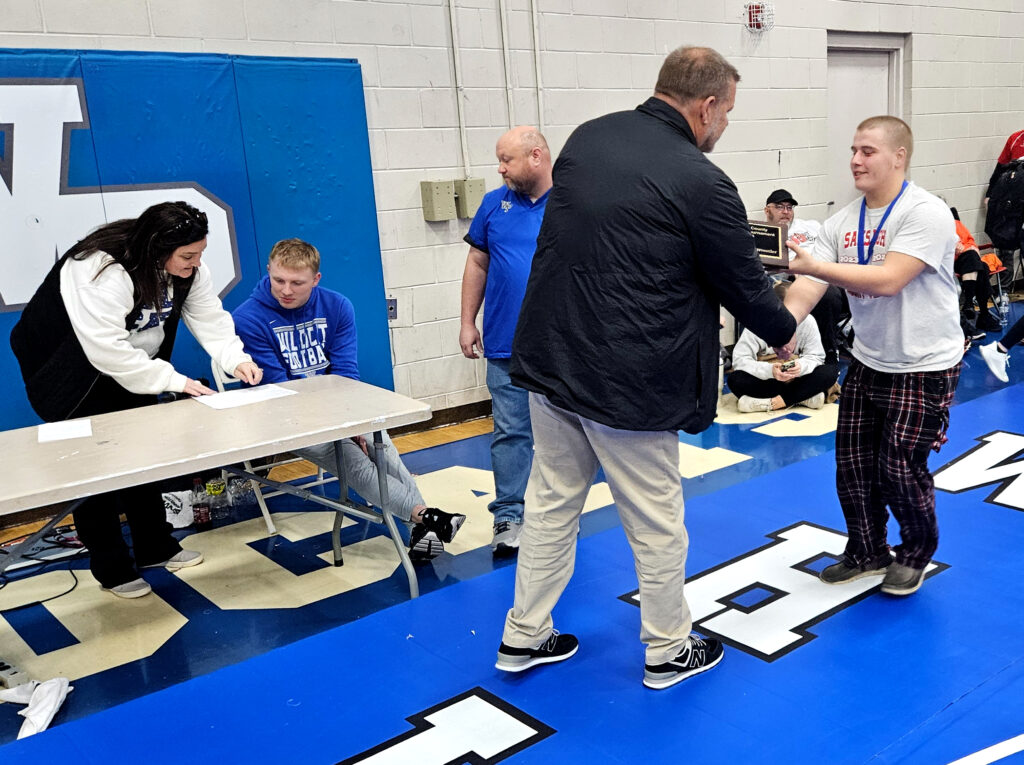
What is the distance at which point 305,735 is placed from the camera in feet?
7.27

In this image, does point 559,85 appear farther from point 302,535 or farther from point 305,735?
point 305,735

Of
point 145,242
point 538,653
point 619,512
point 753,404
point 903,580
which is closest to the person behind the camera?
point 619,512

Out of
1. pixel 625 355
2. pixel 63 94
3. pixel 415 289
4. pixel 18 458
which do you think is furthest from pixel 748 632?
pixel 63 94

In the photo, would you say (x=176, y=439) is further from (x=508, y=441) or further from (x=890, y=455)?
(x=890, y=455)

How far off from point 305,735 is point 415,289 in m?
3.11

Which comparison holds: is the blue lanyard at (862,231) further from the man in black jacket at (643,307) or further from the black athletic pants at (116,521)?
the black athletic pants at (116,521)

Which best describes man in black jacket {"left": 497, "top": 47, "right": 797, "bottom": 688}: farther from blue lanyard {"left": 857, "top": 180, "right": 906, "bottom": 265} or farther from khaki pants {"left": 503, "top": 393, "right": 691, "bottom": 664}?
blue lanyard {"left": 857, "top": 180, "right": 906, "bottom": 265}

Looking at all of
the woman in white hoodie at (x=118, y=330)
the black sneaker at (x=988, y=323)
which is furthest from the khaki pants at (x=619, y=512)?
the black sneaker at (x=988, y=323)

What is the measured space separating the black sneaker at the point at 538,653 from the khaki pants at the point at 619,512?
34 millimetres

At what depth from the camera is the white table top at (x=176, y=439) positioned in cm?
232

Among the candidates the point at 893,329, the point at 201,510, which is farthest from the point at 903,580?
the point at 201,510

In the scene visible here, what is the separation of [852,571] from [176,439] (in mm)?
2083

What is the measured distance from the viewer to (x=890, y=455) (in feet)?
8.44

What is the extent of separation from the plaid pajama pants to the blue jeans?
3.59 ft
